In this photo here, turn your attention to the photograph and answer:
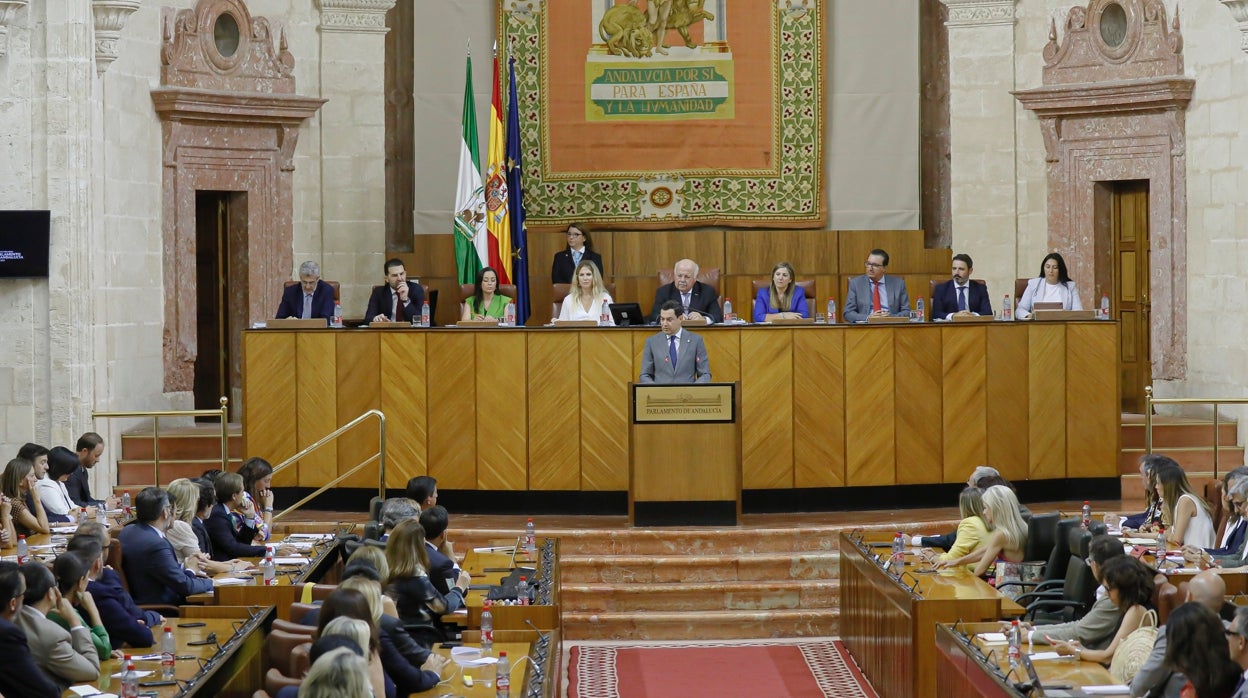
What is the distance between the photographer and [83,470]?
38.6 ft

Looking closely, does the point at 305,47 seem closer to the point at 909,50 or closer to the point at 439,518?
the point at 909,50

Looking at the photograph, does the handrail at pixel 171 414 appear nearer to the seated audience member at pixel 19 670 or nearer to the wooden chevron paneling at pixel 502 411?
the wooden chevron paneling at pixel 502 411

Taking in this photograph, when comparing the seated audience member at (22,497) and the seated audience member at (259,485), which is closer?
the seated audience member at (22,497)

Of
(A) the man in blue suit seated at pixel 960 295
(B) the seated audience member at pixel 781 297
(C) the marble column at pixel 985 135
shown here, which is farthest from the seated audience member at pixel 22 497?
(C) the marble column at pixel 985 135

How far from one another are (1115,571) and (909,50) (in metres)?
10.3

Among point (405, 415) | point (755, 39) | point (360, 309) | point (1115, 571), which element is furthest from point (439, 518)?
point (755, 39)

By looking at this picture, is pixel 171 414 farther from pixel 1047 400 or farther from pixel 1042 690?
pixel 1042 690

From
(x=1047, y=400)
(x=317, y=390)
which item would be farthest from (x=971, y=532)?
(x=317, y=390)

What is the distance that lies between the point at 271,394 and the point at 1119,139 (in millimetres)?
8135

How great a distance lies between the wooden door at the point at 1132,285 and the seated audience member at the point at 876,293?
3132 millimetres

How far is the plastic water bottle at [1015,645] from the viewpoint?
21.7ft

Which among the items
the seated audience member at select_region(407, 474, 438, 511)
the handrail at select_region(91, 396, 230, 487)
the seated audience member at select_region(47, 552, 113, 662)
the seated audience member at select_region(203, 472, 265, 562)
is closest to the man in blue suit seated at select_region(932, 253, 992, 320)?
the seated audience member at select_region(407, 474, 438, 511)

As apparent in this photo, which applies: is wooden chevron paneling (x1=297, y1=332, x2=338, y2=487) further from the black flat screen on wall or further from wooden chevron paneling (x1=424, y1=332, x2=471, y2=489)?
the black flat screen on wall

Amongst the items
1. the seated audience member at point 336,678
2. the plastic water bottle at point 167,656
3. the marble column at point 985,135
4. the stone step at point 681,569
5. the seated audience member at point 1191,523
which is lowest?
the stone step at point 681,569
